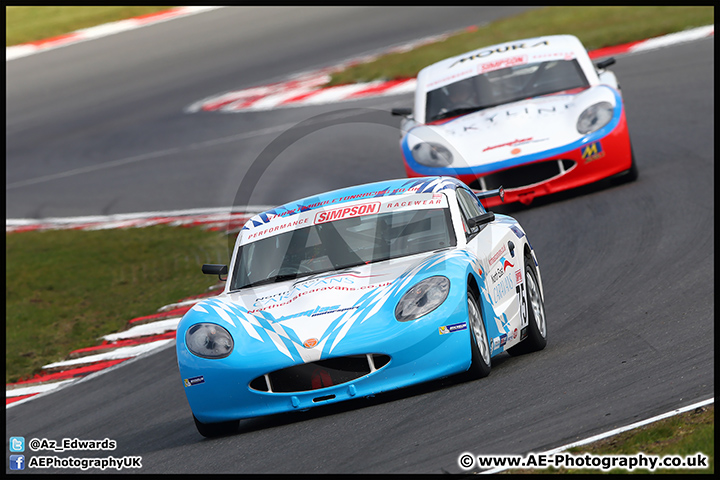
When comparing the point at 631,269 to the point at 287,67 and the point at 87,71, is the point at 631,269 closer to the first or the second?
the point at 287,67

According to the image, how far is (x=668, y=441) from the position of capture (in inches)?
184

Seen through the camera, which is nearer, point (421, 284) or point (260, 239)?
point (421, 284)

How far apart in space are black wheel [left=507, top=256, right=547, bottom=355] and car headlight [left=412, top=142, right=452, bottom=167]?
399 centimetres

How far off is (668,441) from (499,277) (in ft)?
7.68

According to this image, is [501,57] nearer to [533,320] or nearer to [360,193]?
[360,193]

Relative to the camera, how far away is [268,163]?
658 inches

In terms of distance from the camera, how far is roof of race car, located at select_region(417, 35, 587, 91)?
12.4 metres

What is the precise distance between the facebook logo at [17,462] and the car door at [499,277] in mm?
3037

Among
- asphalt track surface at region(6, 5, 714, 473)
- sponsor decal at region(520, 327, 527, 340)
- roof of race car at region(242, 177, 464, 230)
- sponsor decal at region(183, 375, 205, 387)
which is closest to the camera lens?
asphalt track surface at region(6, 5, 714, 473)

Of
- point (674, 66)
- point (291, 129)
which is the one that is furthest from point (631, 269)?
point (291, 129)

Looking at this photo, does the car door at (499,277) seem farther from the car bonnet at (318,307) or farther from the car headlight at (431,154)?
the car headlight at (431,154)

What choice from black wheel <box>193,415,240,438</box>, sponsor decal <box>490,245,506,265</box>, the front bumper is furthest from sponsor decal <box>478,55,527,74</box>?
black wheel <box>193,415,240,438</box>

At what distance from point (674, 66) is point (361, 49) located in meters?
8.13

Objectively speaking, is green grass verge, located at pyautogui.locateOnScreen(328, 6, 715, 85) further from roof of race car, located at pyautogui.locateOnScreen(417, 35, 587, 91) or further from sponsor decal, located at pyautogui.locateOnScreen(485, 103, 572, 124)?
sponsor decal, located at pyautogui.locateOnScreen(485, 103, 572, 124)
